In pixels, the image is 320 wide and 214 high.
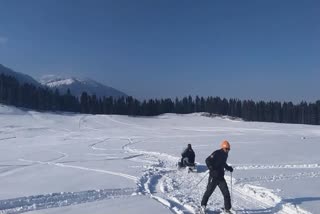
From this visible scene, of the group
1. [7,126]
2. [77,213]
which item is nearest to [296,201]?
[77,213]

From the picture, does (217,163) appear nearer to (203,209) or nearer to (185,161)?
(203,209)

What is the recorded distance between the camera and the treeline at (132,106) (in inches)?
4601

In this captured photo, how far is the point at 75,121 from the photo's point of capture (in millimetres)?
81375

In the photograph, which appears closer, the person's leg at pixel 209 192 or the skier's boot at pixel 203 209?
the skier's boot at pixel 203 209

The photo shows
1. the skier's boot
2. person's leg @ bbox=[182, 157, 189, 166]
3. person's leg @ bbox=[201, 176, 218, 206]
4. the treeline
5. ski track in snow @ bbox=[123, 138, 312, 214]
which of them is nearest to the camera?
the skier's boot

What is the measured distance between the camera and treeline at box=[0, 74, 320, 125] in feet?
383

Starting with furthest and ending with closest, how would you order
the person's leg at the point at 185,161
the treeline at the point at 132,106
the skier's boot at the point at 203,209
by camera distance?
the treeline at the point at 132,106, the person's leg at the point at 185,161, the skier's boot at the point at 203,209

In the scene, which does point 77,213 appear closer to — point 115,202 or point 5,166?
point 115,202

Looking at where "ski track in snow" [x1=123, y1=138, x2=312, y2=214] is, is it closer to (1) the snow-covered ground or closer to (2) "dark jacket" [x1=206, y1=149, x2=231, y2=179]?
(1) the snow-covered ground

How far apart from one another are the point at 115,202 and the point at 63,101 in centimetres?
11736

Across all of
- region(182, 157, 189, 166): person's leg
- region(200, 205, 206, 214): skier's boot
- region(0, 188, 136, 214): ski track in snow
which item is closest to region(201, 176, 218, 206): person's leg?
region(200, 205, 206, 214): skier's boot

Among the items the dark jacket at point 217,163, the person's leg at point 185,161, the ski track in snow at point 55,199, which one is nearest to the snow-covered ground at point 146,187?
the ski track in snow at point 55,199

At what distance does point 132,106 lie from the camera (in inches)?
4934

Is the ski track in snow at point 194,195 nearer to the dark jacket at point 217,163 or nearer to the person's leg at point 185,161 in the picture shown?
the dark jacket at point 217,163
